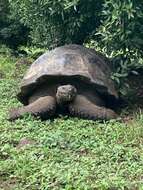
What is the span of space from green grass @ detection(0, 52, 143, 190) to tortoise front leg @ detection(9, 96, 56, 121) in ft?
0.26

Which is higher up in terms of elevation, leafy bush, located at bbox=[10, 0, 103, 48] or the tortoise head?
leafy bush, located at bbox=[10, 0, 103, 48]

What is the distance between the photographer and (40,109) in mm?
5395

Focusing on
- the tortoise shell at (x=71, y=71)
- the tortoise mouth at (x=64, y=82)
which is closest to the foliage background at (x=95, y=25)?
the tortoise shell at (x=71, y=71)

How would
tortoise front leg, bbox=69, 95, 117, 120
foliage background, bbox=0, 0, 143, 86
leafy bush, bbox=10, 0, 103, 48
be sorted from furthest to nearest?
1. leafy bush, bbox=10, 0, 103, 48
2. foliage background, bbox=0, 0, 143, 86
3. tortoise front leg, bbox=69, 95, 117, 120

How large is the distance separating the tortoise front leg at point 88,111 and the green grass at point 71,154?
91 millimetres

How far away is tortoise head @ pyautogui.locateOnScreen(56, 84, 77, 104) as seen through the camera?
536 cm

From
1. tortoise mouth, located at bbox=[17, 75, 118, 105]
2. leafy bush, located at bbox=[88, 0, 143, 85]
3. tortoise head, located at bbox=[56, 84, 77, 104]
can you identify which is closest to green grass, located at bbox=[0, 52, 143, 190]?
tortoise head, located at bbox=[56, 84, 77, 104]

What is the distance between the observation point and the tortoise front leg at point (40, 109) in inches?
212

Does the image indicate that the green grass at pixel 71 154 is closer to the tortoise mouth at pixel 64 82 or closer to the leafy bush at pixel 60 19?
the tortoise mouth at pixel 64 82

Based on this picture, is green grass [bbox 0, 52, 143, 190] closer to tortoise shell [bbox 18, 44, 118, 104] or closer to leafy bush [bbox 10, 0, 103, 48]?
tortoise shell [bbox 18, 44, 118, 104]

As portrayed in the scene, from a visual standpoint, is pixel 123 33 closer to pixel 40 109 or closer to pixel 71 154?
pixel 40 109

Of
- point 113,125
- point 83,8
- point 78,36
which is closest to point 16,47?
point 78,36

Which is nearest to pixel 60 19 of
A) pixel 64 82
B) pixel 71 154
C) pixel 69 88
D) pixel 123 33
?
pixel 123 33

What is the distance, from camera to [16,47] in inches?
397
